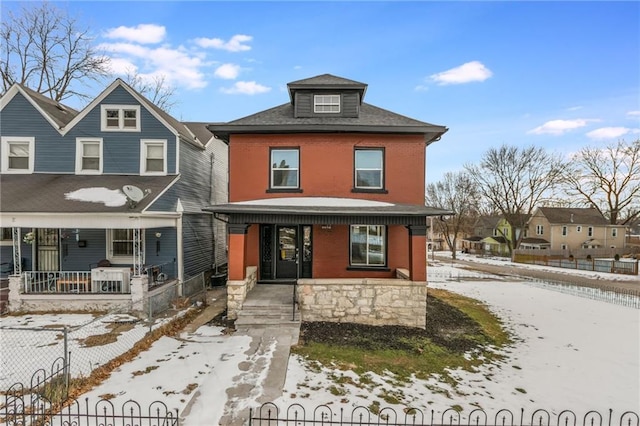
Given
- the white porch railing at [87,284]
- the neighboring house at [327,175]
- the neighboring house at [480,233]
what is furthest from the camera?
the neighboring house at [480,233]

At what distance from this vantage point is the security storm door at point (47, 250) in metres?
12.8

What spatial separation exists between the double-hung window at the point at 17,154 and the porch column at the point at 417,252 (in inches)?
628

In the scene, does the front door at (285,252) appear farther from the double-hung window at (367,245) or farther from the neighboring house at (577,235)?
the neighboring house at (577,235)

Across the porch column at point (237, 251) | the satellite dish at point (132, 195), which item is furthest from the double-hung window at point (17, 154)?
the porch column at point (237, 251)

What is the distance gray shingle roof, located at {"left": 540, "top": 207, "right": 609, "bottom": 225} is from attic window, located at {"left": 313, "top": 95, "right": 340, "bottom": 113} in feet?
158

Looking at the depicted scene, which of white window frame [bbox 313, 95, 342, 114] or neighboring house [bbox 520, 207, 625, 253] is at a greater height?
white window frame [bbox 313, 95, 342, 114]

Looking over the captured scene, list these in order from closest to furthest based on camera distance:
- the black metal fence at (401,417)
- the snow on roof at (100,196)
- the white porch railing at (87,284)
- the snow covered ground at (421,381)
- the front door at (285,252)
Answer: the black metal fence at (401,417) < the snow covered ground at (421,381) < the white porch railing at (87,284) < the snow on roof at (100,196) < the front door at (285,252)

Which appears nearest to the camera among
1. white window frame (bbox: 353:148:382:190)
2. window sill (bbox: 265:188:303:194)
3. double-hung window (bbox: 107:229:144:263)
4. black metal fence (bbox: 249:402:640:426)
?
black metal fence (bbox: 249:402:640:426)

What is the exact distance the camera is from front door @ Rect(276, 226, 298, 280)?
12.2 m

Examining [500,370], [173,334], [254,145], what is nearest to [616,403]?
[500,370]

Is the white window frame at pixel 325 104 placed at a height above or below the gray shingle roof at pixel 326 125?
above

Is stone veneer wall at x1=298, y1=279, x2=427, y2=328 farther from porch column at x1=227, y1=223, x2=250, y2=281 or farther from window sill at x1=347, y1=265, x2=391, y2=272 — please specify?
window sill at x1=347, y1=265, x2=391, y2=272

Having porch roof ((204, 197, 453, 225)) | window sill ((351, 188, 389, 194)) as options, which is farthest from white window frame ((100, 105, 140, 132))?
window sill ((351, 188, 389, 194))

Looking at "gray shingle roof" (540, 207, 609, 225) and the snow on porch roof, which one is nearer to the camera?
the snow on porch roof
